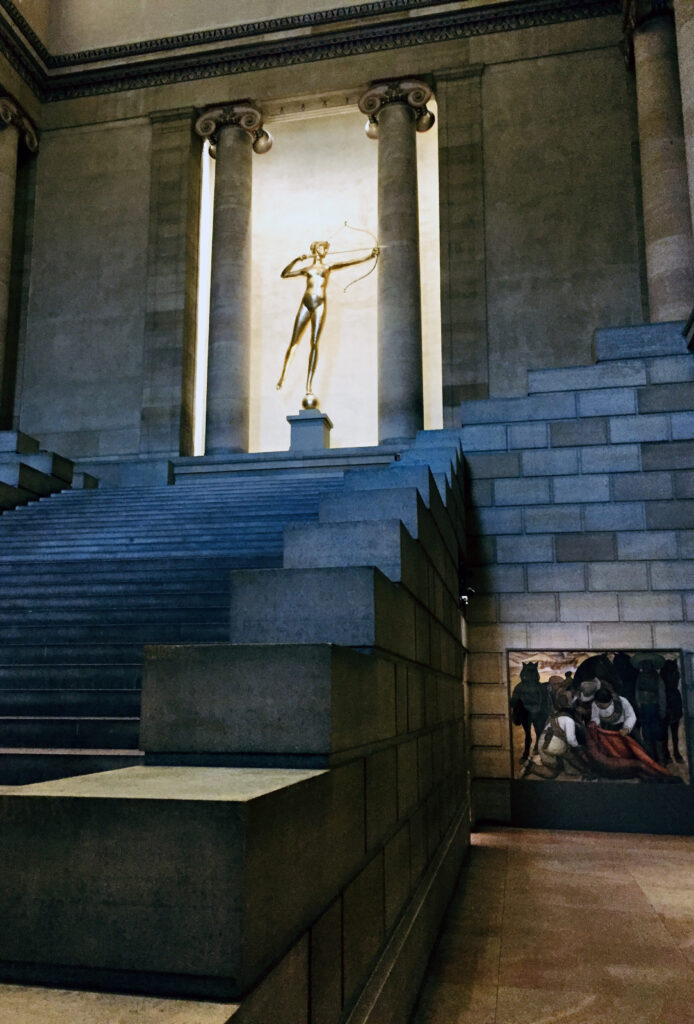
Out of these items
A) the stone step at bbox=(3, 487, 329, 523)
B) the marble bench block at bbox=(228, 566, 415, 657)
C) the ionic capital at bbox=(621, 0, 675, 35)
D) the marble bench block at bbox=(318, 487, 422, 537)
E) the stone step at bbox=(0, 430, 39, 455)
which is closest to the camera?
the marble bench block at bbox=(228, 566, 415, 657)

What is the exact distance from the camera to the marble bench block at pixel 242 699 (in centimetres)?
314

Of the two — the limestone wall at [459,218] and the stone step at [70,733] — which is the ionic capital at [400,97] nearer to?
the limestone wall at [459,218]

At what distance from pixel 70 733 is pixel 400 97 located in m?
16.8

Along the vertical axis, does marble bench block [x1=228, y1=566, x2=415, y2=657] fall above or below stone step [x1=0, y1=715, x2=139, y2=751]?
above

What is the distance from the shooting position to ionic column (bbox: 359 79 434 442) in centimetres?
1700

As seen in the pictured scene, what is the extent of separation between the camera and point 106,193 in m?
19.8

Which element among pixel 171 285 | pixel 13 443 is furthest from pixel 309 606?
pixel 171 285

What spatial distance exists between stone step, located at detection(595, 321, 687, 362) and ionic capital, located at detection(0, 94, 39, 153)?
46.7ft

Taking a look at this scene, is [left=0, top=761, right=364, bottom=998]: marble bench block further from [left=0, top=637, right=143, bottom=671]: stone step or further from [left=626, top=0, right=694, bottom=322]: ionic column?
[left=626, top=0, right=694, bottom=322]: ionic column

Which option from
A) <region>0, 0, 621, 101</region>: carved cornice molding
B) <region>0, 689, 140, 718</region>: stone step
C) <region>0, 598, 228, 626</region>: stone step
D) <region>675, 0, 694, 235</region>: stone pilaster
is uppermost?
<region>0, 0, 621, 101</region>: carved cornice molding

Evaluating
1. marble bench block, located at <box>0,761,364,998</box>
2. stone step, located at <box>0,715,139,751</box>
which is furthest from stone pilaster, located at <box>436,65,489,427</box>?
marble bench block, located at <box>0,761,364,998</box>

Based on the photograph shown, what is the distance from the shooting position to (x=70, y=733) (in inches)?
→ 200

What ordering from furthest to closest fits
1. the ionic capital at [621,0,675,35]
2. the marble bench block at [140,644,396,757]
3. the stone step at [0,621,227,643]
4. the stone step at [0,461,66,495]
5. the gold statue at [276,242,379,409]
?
the gold statue at [276,242,379,409], the ionic capital at [621,0,675,35], the stone step at [0,461,66,495], the stone step at [0,621,227,643], the marble bench block at [140,644,396,757]

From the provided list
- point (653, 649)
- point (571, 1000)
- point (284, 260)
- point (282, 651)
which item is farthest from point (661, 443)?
point (284, 260)
